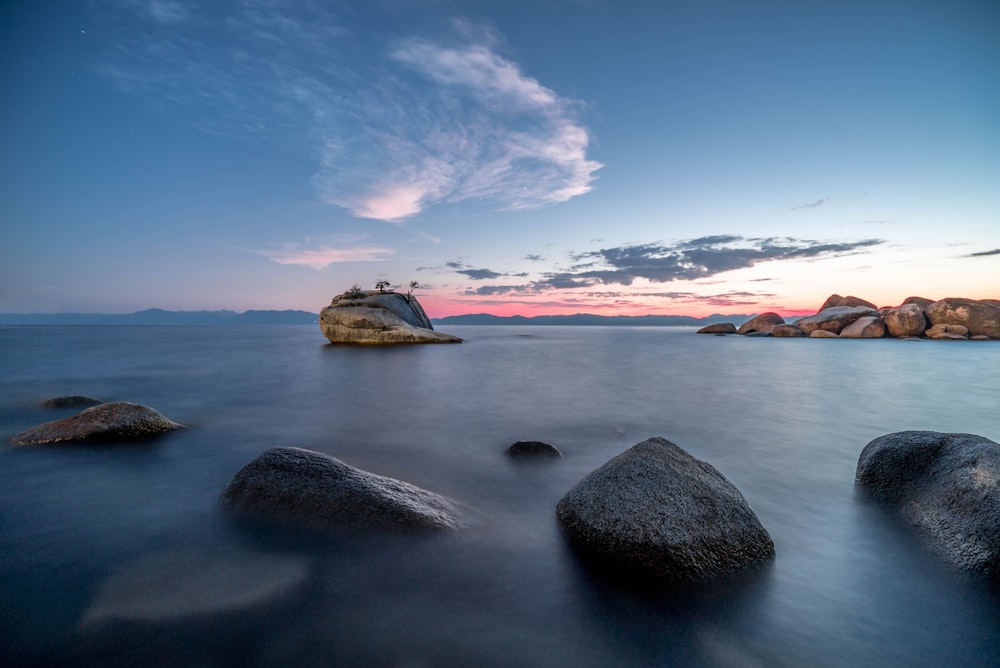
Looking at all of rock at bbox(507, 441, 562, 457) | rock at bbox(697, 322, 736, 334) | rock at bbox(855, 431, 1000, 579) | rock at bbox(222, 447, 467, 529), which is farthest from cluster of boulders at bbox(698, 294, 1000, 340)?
rock at bbox(222, 447, 467, 529)

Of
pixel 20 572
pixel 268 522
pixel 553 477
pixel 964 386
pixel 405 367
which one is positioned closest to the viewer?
pixel 20 572

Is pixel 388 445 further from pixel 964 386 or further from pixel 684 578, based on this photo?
pixel 964 386

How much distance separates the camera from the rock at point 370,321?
38750mm

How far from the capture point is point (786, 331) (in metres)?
62.2

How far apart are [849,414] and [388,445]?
13.4m

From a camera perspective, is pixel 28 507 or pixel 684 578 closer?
pixel 684 578

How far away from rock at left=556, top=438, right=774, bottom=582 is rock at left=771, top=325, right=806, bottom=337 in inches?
2741

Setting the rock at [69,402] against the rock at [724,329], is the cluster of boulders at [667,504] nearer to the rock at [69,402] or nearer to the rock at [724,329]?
the rock at [69,402]

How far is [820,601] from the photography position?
3623 millimetres

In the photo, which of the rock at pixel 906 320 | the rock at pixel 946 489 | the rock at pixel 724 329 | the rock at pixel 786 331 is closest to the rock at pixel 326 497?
the rock at pixel 946 489

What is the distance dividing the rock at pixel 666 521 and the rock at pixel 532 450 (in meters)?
2.98

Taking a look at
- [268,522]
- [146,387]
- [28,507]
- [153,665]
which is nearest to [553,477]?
[268,522]

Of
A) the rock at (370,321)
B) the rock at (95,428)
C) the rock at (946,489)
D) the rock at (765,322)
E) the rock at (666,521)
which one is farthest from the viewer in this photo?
the rock at (765,322)

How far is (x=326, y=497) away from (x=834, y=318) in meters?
71.1
